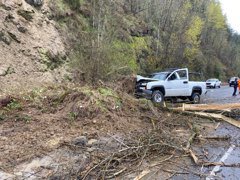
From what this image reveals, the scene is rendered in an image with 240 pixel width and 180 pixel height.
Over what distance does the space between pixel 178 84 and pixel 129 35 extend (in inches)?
495

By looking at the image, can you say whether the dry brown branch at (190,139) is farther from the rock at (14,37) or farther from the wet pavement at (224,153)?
the rock at (14,37)

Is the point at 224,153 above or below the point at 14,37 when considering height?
below

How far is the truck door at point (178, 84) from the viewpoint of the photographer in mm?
18453

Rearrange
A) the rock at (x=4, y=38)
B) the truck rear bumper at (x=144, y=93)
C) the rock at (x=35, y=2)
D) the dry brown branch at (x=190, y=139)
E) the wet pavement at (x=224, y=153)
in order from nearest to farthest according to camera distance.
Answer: the wet pavement at (x=224, y=153) < the dry brown branch at (x=190, y=139) < the rock at (x=4, y=38) < the truck rear bumper at (x=144, y=93) < the rock at (x=35, y=2)

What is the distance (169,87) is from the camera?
60.4ft

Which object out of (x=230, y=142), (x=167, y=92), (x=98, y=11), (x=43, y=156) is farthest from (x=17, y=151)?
(x=98, y=11)

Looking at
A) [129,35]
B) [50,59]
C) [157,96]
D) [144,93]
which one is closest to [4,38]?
[50,59]

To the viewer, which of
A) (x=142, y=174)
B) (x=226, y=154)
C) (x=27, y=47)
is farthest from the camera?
(x=27, y=47)

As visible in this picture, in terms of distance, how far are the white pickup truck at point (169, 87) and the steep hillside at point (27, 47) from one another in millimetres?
4167

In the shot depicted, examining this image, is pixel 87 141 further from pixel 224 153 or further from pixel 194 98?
pixel 194 98

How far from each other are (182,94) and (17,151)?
13.1 meters

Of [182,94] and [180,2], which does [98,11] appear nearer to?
[182,94]

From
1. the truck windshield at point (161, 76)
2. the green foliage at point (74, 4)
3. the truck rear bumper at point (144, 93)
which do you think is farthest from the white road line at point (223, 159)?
the green foliage at point (74, 4)

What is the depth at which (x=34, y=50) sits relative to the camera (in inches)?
665
